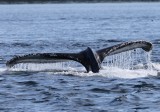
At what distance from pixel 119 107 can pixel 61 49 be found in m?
15.4

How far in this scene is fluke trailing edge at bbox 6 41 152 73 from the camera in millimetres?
18422

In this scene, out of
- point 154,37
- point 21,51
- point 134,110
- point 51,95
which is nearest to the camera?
point 134,110

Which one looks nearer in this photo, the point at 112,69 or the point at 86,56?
the point at 86,56

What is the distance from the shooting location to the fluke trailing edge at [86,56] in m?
18.4

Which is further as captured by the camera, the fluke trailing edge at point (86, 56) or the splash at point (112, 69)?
the splash at point (112, 69)

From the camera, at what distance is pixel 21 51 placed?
1160 inches

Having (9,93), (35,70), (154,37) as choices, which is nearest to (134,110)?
(9,93)

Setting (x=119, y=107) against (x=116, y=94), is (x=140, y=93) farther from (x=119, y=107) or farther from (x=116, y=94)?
(x=119, y=107)

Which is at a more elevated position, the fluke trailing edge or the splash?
the fluke trailing edge

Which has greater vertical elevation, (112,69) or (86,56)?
(86,56)

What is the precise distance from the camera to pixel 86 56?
62.1ft

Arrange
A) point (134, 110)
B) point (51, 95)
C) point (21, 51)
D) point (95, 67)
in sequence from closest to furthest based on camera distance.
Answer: point (134, 110) < point (51, 95) < point (95, 67) < point (21, 51)

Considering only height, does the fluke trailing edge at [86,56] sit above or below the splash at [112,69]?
above

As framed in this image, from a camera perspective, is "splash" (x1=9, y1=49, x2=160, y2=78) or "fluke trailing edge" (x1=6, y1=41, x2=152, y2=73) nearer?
"fluke trailing edge" (x1=6, y1=41, x2=152, y2=73)
